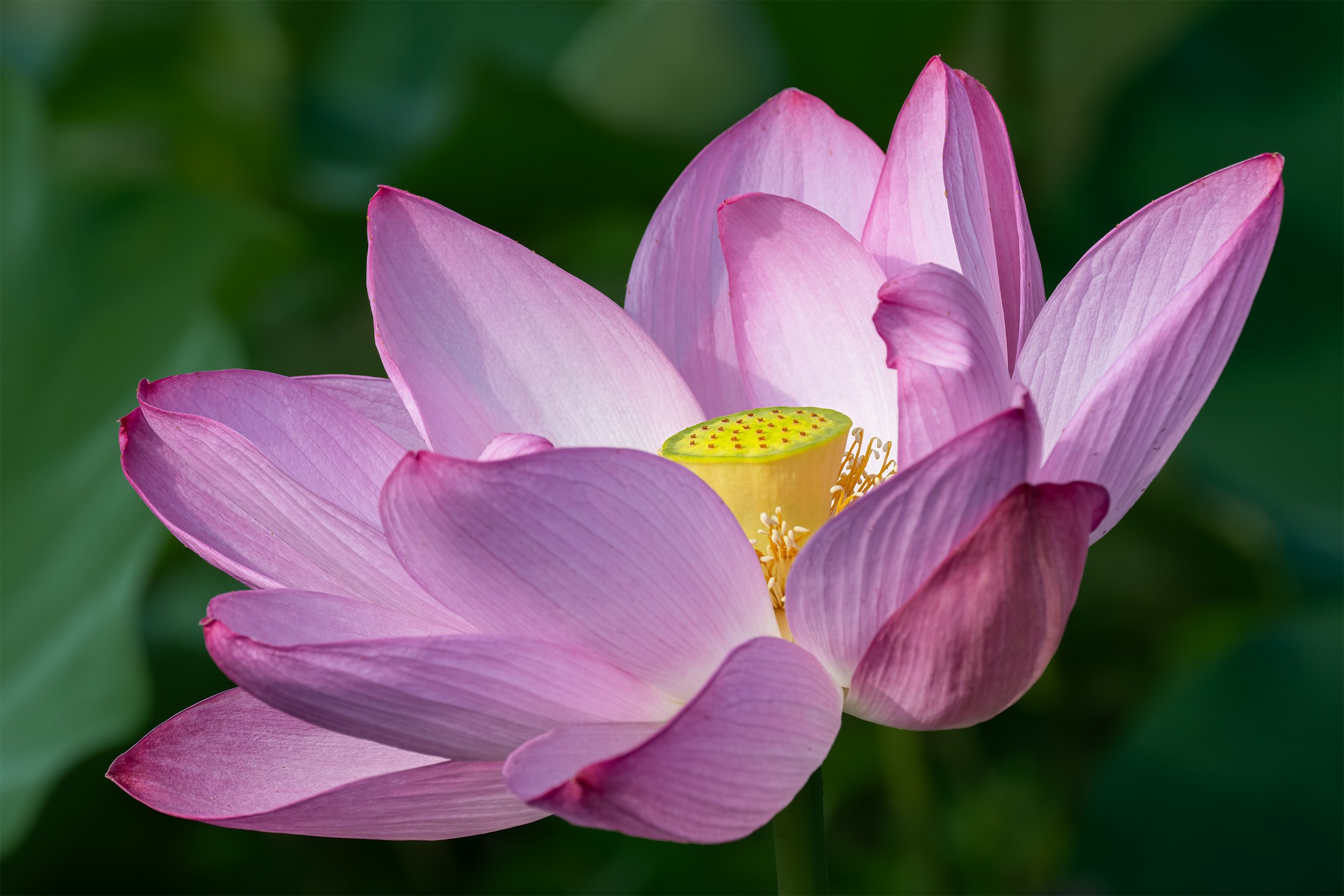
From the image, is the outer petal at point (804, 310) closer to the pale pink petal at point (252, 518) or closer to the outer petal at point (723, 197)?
the outer petal at point (723, 197)

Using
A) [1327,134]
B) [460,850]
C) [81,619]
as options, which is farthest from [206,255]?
[1327,134]

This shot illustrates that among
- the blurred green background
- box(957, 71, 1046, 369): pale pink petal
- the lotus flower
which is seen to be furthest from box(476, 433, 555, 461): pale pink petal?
the blurred green background

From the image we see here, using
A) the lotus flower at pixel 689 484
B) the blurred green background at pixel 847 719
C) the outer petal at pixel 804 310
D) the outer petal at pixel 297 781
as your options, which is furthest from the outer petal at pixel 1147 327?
the blurred green background at pixel 847 719

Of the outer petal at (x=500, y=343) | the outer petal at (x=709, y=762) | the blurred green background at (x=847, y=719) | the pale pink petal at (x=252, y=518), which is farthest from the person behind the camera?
the blurred green background at (x=847, y=719)

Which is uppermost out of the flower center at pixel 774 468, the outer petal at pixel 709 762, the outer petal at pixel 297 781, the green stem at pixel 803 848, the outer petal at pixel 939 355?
the outer petal at pixel 939 355

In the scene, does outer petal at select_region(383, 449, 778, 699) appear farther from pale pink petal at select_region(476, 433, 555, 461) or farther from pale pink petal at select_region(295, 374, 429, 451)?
pale pink petal at select_region(295, 374, 429, 451)

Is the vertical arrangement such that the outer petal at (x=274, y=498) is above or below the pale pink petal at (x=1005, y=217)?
below

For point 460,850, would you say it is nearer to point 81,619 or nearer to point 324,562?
point 81,619
